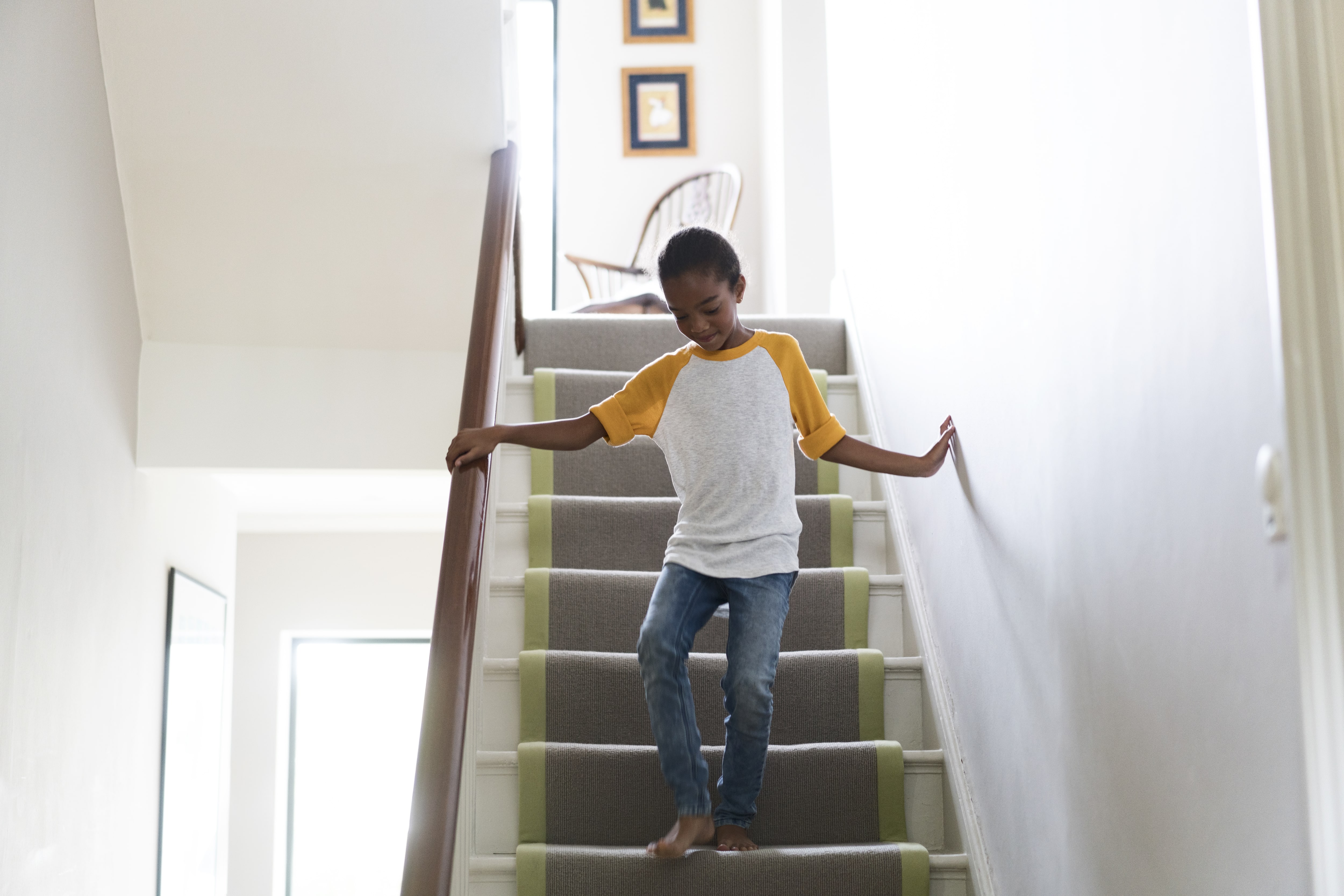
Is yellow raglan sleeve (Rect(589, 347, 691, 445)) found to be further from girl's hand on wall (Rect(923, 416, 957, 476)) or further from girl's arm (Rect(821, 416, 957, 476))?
girl's hand on wall (Rect(923, 416, 957, 476))

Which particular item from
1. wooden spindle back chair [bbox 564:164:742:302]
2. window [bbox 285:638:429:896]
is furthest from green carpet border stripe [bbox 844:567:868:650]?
window [bbox 285:638:429:896]

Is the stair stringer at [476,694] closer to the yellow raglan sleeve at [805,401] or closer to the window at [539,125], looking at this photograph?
the yellow raglan sleeve at [805,401]

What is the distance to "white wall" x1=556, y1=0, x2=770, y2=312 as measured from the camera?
530 cm

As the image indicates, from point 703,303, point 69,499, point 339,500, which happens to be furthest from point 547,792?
point 339,500

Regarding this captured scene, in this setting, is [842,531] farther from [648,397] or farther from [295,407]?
[295,407]

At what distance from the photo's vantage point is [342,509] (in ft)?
A: 16.7

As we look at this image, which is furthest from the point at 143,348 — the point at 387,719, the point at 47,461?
the point at 387,719

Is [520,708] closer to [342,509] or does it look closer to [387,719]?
[342,509]

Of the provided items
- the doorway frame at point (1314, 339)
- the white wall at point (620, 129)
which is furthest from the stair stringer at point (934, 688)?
the white wall at point (620, 129)

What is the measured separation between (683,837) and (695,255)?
34.3 inches

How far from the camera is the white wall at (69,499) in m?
1.99

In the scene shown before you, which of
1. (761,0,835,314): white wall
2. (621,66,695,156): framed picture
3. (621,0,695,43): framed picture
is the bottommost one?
(761,0,835,314): white wall

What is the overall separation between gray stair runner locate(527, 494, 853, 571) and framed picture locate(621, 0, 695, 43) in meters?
3.55

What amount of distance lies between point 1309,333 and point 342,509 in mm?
4616
